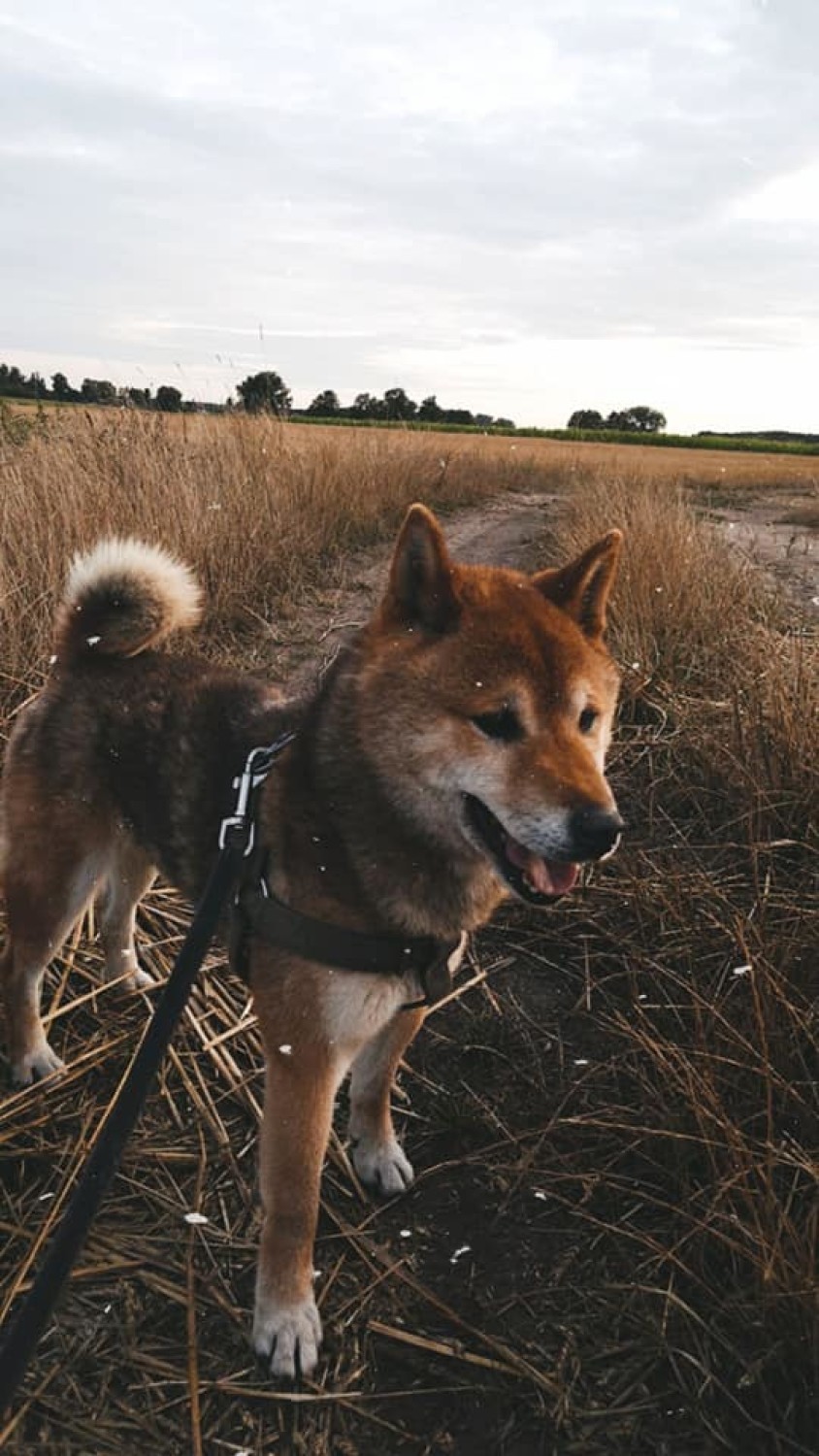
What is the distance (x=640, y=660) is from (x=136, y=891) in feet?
10.5

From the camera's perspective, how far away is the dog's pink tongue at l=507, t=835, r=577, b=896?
2062mm

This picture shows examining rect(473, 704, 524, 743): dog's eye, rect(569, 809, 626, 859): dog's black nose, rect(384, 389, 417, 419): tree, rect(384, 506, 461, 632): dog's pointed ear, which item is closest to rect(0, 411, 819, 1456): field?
rect(569, 809, 626, 859): dog's black nose

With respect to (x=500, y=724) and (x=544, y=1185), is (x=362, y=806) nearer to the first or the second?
(x=500, y=724)

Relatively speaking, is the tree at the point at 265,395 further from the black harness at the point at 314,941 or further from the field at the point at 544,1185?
the black harness at the point at 314,941

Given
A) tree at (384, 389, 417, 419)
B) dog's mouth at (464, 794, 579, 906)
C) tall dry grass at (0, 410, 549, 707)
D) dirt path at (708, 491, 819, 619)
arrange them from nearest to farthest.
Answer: dog's mouth at (464, 794, 579, 906), tall dry grass at (0, 410, 549, 707), dirt path at (708, 491, 819, 619), tree at (384, 389, 417, 419)

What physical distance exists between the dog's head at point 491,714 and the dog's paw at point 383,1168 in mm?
1005

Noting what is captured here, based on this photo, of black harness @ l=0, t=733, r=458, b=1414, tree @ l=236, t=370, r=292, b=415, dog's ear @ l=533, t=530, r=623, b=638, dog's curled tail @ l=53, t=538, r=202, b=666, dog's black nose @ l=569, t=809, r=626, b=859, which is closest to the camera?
black harness @ l=0, t=733, r=458, b=1414

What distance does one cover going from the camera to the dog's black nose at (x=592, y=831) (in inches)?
76.4

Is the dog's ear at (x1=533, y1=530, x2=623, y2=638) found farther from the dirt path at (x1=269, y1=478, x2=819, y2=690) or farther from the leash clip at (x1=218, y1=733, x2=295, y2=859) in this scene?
the dirt path at (x1=269, y1=478, x2=819, y2=690)

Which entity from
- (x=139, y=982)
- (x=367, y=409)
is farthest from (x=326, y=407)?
(x=139, y=982)

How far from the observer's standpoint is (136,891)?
324 cm

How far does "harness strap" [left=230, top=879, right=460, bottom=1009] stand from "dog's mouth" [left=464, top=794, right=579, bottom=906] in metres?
0.27

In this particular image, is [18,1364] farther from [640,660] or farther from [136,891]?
[640,660]

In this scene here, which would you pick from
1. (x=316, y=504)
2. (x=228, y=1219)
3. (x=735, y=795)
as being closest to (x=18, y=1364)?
(x=228, y=1219)
